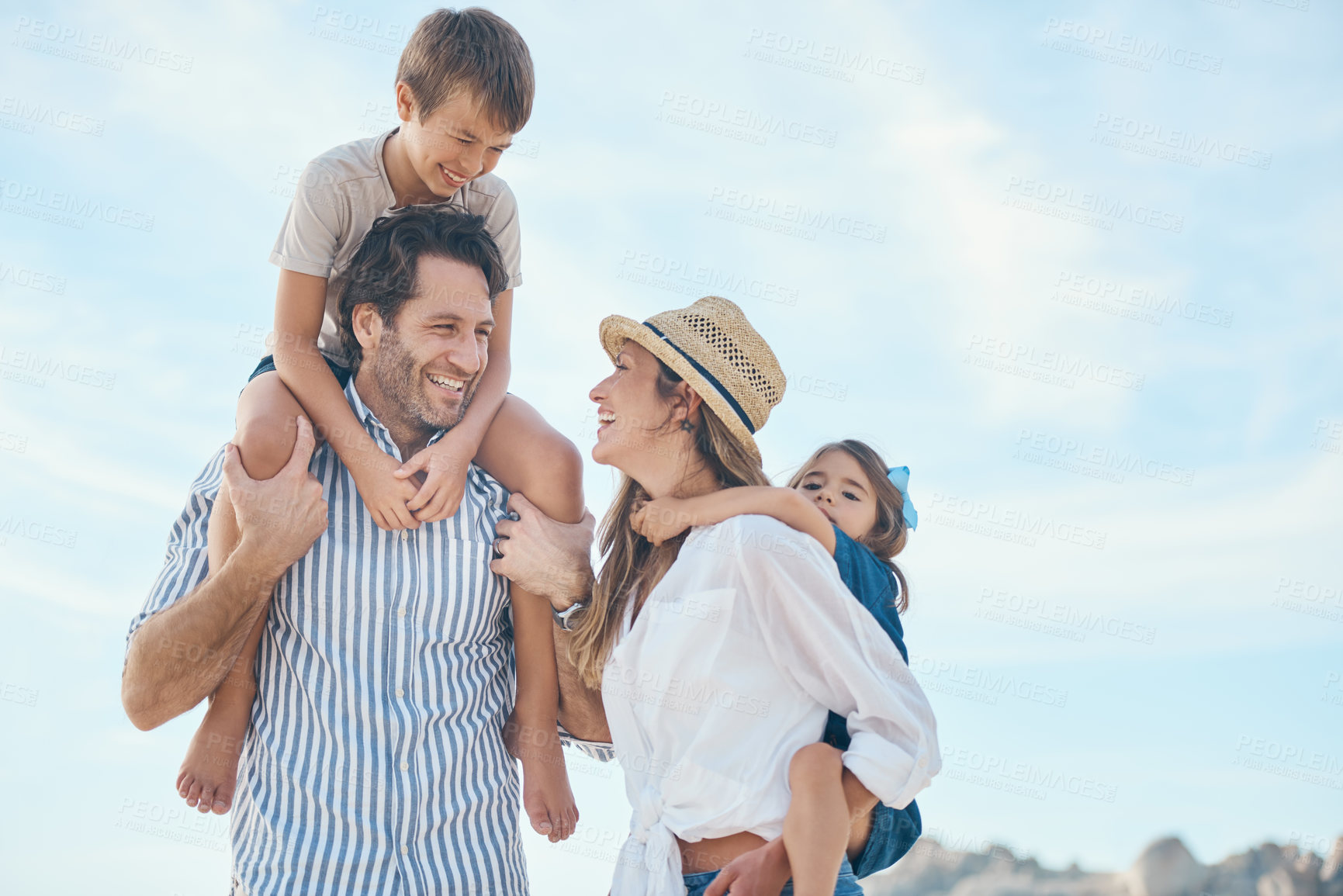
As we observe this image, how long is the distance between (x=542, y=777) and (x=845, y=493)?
173 centimetres

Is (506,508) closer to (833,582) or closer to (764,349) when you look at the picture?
(764,349)

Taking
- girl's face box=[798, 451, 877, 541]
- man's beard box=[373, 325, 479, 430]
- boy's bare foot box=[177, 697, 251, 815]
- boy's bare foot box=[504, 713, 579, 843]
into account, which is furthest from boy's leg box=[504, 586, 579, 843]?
girl's face box=[798, 451, 877, 541]

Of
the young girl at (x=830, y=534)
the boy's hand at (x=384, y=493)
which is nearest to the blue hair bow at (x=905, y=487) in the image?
the young girl at (x=830, y=534)

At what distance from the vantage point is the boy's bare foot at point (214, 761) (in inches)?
131

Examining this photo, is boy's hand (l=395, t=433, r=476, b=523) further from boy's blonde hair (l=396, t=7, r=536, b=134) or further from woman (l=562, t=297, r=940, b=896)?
boy's blonde hair (l=396, t=7, r=536, b=134)

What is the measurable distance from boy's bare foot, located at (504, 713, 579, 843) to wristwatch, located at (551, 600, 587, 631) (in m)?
0.36

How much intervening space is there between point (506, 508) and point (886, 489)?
1724 millimetres

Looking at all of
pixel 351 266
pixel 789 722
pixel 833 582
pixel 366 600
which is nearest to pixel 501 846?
pixel 366 600

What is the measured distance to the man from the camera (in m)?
3.20

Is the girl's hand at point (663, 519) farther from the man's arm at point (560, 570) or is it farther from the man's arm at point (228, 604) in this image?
the man's arm at point (228, 604)

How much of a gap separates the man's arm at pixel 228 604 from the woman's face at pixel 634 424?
0.90 meters

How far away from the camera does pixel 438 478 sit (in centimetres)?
342

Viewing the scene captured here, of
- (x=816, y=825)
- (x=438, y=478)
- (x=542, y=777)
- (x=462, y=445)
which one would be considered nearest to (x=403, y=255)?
(x=462, y=445)

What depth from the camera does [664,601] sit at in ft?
10.3
